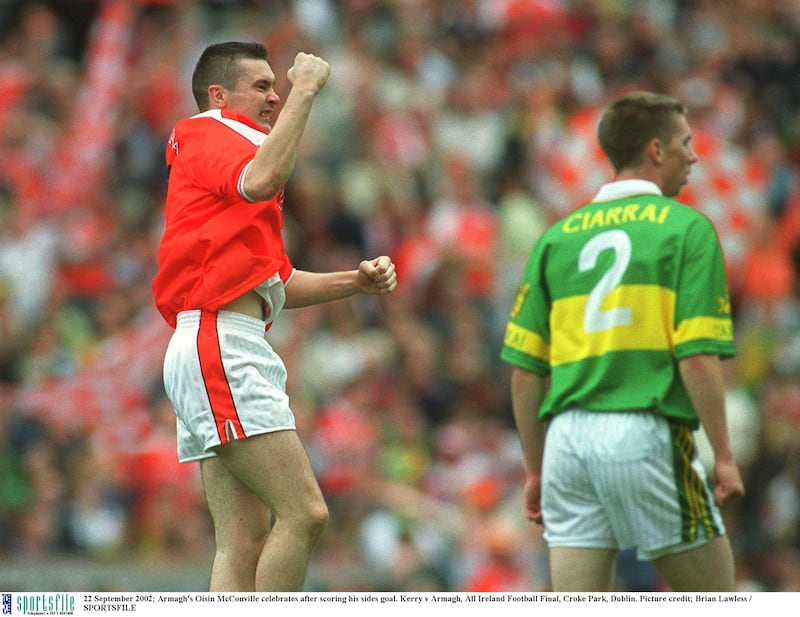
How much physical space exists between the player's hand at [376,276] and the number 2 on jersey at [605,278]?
796mm

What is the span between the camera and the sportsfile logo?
5048mm

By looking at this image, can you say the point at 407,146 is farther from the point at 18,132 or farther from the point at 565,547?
the point at 565,547

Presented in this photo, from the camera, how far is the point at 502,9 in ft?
49.9

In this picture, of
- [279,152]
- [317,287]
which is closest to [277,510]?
[317,287]

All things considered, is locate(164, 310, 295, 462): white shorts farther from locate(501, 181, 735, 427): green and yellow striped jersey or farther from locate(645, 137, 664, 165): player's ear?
locate(645, 137, 664, 165): player's ear

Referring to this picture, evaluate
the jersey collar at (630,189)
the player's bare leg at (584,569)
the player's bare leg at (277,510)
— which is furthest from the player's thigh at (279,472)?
the jersey collar at (630,189)

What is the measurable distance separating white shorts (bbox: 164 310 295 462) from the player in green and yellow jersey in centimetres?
117

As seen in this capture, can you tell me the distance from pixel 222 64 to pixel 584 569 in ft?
7.32

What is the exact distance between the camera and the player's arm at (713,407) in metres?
5.33

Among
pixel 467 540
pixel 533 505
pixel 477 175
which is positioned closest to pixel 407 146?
pixel 477 175

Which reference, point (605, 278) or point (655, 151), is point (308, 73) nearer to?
point (605, 278)

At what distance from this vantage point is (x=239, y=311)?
5129mm

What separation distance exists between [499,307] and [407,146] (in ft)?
7.22

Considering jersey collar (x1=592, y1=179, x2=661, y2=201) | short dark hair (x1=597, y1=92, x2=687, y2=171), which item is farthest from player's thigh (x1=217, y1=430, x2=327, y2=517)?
short dark hair (x1=597, y1=92, x2=687, y2=171)
